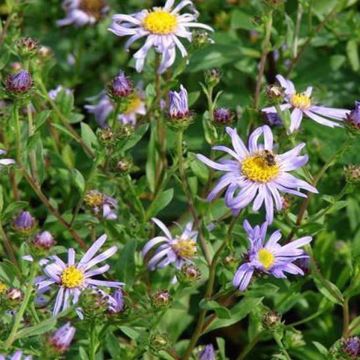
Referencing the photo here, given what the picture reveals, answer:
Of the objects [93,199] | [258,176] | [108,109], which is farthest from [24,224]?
[108,109]

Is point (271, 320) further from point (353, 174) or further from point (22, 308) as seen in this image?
point (22, 308)

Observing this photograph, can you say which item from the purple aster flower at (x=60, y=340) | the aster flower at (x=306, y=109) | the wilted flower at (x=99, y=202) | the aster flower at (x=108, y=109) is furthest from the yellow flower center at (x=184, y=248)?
the aster flower at (x=108, y=109)

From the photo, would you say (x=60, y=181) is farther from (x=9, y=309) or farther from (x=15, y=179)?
(x=9, y=309)

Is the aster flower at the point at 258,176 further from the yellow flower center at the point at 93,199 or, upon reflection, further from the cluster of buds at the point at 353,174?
the yellow flower center at the point at 93,199

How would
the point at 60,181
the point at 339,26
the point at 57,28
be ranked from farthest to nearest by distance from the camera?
the point at 57,28 → the point at 339,26 → the point at 60,181

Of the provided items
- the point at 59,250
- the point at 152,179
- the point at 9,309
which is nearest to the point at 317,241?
the point at 152,179

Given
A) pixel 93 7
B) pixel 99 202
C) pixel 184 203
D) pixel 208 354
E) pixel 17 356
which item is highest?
pixel 17 356
